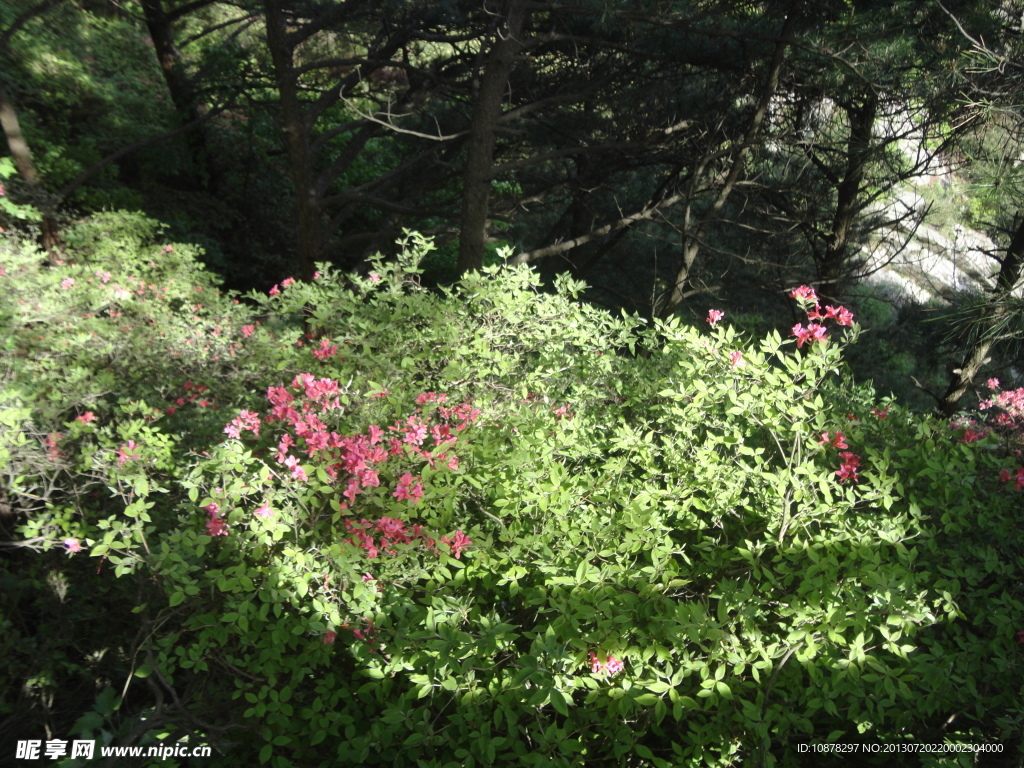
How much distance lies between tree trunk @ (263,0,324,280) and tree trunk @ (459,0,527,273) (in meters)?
1.85

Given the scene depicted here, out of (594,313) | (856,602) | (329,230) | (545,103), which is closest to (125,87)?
(329,230)

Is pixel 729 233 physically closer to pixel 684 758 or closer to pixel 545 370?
pixel 545 370

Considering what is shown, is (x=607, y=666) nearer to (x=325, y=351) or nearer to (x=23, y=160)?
(x=325, y=351)

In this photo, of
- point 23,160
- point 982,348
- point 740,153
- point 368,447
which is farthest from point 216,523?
point 740,153

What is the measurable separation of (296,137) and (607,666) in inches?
260

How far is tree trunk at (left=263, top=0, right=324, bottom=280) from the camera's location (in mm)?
6688

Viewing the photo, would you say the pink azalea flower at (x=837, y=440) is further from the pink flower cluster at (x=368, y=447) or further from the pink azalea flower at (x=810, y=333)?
the pink flower cluster at (x=368, y=447)

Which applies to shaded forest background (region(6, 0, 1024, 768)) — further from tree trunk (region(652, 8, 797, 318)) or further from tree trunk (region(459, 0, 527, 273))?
tree trunk (region(652, 8, 797, 318))

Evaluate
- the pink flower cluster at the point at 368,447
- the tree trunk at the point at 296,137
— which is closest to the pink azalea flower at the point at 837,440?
the pink flower cluster at the point at 368,447

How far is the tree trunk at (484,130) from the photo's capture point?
6.10 metres

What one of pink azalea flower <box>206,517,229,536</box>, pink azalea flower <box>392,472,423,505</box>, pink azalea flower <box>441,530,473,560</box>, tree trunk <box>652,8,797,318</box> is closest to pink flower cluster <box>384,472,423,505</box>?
pink azalea flower <box>392,472,423,505</box>

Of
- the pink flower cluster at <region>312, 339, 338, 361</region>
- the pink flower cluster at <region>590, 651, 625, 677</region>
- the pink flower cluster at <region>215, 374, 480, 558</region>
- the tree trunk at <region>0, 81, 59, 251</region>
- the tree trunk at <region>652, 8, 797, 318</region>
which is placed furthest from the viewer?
the tree trunk at <region>652, 8, 797, 318</region>

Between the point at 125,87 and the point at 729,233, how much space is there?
32.1 feet

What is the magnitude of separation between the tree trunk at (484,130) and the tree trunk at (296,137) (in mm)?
1851
